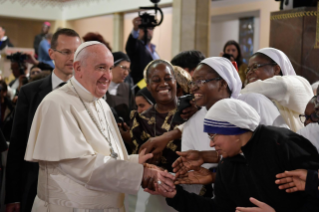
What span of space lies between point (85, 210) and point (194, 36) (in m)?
5.50

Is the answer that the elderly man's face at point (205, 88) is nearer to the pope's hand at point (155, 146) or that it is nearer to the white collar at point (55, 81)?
the pope's hand at point (155, 146)

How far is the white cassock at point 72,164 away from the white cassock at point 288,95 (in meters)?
1.37

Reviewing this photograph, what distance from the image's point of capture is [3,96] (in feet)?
18.0

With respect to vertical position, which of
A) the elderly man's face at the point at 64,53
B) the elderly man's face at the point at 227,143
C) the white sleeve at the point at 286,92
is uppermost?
the elderly man's face at the point at 64,53

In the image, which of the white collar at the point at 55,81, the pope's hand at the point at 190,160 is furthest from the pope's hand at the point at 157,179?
the white collar at the point at 55,81

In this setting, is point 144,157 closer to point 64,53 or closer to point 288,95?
point 64,53

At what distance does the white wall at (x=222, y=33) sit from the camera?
1226cm

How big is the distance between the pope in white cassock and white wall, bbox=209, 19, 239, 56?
32.0 feet

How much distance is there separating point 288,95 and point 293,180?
1.29m

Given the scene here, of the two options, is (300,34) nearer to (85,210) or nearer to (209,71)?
(209,71)

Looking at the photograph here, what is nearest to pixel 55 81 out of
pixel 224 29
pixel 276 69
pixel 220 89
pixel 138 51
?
pixel 220 89

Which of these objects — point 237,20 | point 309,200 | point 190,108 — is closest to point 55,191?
point 190,108

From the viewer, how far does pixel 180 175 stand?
125 inches

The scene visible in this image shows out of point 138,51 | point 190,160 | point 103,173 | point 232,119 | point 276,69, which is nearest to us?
point 232,119
